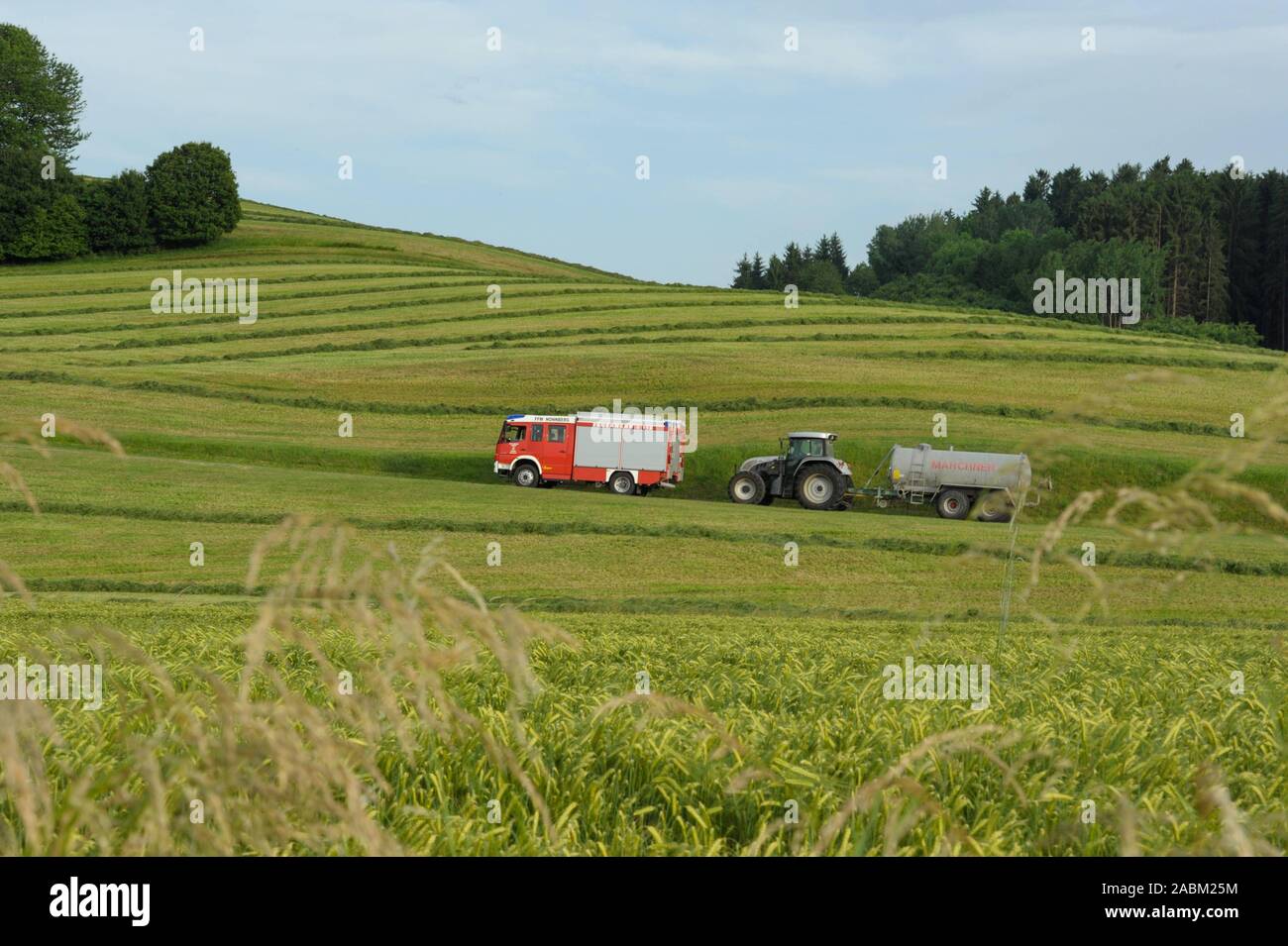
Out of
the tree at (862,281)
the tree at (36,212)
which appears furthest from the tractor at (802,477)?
the tree at (862,281)

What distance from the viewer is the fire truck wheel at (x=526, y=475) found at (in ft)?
116

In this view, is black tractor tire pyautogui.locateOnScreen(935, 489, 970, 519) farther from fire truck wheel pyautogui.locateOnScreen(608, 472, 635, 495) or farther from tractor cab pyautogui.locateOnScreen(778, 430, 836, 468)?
fire truck wheel pyautogui.locateOnScreen(608, 472, 635, 495)

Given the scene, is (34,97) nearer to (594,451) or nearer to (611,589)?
(594,451)

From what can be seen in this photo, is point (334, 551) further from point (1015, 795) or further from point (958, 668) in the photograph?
point (958, 668)

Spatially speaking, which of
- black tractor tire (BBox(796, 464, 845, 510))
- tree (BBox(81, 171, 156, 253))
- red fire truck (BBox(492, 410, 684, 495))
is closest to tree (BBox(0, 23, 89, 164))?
tree (BBox(81, 171, 156, 253))

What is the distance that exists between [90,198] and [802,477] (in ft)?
223

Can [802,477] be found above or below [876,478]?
above

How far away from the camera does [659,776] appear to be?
19.1 feet

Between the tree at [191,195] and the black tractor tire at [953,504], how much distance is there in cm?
6757

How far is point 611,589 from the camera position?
2072 centimetres

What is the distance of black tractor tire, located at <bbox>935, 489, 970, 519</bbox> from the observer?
31.3m

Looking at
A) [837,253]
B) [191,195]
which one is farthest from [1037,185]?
[191,195]
